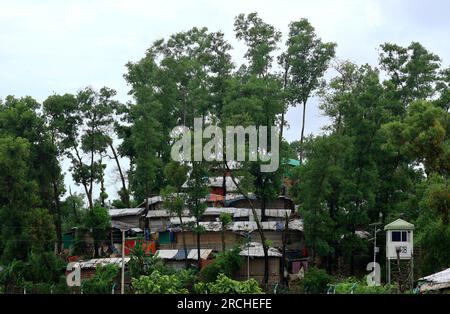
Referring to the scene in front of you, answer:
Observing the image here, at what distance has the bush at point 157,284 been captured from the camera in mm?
30375

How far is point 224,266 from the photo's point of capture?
3447cm

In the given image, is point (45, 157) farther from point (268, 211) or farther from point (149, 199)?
point (268, 211)

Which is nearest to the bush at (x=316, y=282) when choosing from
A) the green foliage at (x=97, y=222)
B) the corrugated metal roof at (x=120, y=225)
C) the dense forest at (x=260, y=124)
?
the dense forest at (x=260, y=124)

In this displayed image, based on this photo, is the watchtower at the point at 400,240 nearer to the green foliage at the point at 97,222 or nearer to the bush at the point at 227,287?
the bush at the point at 227,287

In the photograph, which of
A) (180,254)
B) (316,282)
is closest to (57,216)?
(180,254)

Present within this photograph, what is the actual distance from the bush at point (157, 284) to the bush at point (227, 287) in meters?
0.75

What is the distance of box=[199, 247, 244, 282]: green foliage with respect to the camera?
34.0 metres

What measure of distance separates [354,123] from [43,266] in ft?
45.0

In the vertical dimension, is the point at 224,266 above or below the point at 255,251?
below

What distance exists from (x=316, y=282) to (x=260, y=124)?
28.0 feet

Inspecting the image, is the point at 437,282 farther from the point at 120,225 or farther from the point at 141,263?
the point at 120,225

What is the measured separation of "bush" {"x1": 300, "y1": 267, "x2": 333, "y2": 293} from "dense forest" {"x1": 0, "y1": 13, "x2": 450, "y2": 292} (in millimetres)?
1991

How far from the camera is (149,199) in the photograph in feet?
143

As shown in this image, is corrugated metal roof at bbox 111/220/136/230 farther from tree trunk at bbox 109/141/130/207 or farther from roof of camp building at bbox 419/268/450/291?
roof of camp building at bbox 419/268/450/291
